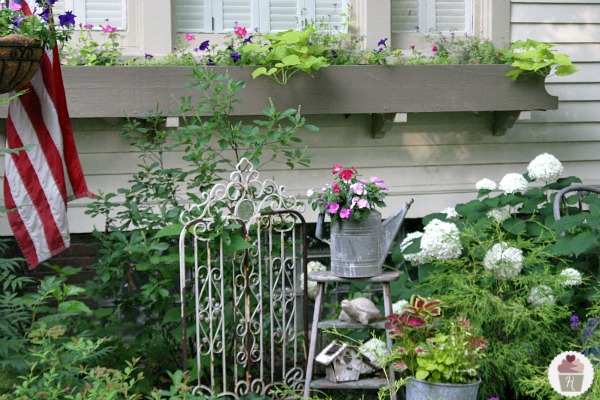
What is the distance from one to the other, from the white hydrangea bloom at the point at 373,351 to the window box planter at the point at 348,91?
5.23 feet

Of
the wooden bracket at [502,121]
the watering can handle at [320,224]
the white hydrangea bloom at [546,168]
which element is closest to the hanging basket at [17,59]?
the watering can handle at [320,224]

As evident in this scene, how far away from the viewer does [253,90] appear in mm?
5074

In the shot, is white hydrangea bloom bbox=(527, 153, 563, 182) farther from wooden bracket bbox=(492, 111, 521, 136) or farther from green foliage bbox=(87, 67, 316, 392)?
green foliage bbox=(87, 67, 316, 392)

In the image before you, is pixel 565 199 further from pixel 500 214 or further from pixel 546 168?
pixel 500 214

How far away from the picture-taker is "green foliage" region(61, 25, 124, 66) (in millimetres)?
4965

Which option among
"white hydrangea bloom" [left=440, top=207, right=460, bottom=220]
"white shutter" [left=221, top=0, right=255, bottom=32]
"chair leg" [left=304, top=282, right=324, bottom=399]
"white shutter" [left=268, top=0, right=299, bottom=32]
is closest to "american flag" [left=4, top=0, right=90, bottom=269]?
"white shutter" [left=221, top=0, right=255, bottom=32]

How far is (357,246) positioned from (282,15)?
2.05m

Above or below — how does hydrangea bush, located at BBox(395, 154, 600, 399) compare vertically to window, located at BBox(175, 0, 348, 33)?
below

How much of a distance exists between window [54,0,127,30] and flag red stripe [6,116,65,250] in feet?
3.22

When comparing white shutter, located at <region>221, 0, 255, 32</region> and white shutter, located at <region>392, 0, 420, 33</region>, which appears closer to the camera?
white shutter, located at <region>221, 0, 255, 32</region>

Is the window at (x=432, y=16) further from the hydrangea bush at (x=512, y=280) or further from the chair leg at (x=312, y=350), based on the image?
the chair leg at (x=312, y=350)

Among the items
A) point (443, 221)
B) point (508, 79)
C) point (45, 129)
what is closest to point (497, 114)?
point (508, 79)

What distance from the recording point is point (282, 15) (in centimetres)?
552

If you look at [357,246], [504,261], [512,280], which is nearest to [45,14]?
[357,246]
